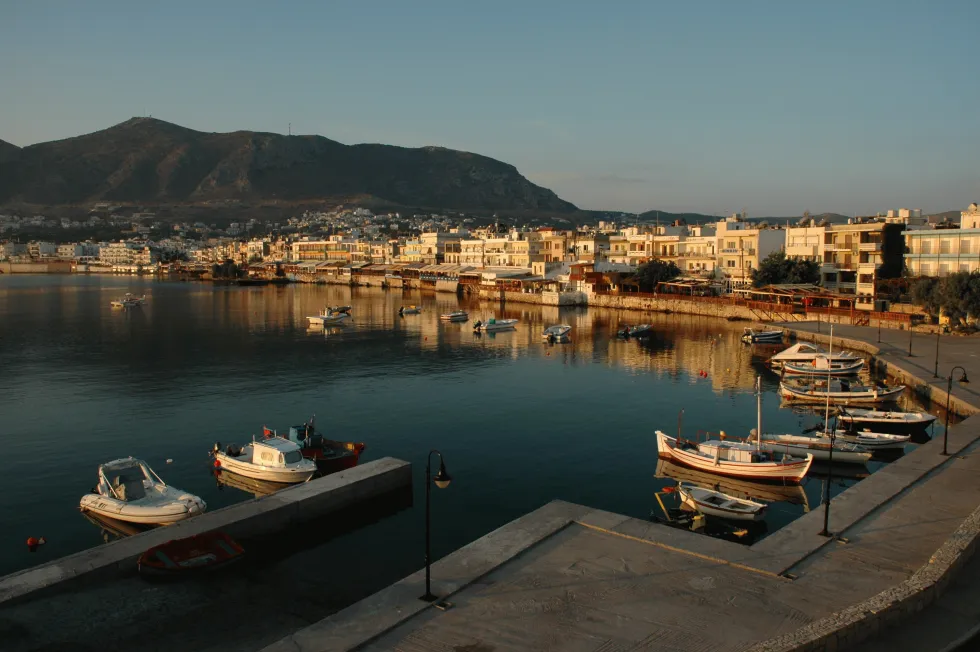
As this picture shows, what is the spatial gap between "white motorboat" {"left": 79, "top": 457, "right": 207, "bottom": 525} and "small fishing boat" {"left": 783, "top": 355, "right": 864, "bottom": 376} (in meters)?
34.9

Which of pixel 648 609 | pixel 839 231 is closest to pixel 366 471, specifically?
pixel 648 609

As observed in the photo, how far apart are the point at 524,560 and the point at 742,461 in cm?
1242

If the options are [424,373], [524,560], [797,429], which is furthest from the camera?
[424,373]

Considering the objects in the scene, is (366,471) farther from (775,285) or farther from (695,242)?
(695,242)

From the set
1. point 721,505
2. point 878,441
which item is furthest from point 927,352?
point 721,505

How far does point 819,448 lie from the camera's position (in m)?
26.1

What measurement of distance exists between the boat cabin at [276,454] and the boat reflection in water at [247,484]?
0.65 m

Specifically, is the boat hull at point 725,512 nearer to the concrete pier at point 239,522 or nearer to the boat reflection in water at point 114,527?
the concrete pier at point 239,522

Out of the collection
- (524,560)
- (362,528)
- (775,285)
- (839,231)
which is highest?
(839,231)

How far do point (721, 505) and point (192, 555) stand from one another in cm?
1424

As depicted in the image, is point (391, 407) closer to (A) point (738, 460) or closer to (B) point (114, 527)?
(B) point (114, 527)

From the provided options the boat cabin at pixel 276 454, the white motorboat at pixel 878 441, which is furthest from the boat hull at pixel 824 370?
the boat cabin at pixel 276 454

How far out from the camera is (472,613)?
496 inches

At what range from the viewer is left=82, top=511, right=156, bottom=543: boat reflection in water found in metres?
20.3
